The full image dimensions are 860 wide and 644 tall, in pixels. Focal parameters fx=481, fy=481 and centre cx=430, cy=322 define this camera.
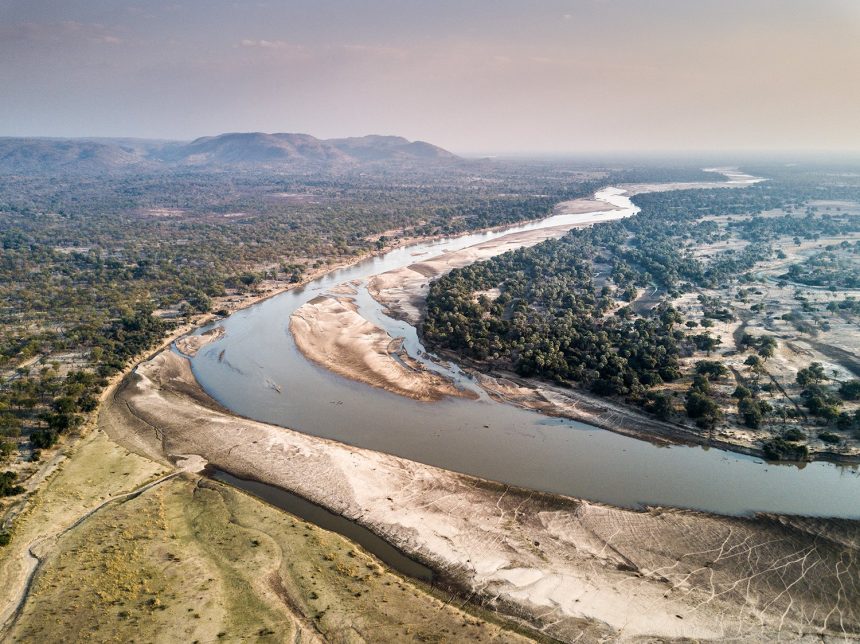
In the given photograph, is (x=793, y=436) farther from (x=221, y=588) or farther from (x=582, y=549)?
(x=221, y=588)

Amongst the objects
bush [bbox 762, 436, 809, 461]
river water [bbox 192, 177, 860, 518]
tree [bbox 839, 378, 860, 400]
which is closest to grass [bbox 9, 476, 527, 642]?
river water [bbox 192, 177, 860, 518]

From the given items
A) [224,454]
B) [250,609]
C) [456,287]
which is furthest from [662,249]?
[250,609]

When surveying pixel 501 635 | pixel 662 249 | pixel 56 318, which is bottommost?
pixel 501 635

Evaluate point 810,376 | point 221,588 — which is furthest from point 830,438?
point 221,588

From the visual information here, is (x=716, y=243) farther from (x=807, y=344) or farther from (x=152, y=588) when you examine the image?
(x=152, y=588)

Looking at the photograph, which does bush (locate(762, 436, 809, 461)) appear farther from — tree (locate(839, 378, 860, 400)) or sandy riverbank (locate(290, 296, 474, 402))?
sandy riverbank (locate(290, 296, 474, 402))

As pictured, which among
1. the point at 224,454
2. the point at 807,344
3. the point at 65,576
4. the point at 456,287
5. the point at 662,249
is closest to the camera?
the point at 65,576

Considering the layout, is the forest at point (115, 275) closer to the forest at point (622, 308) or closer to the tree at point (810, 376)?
the forest at point (622, 308)
